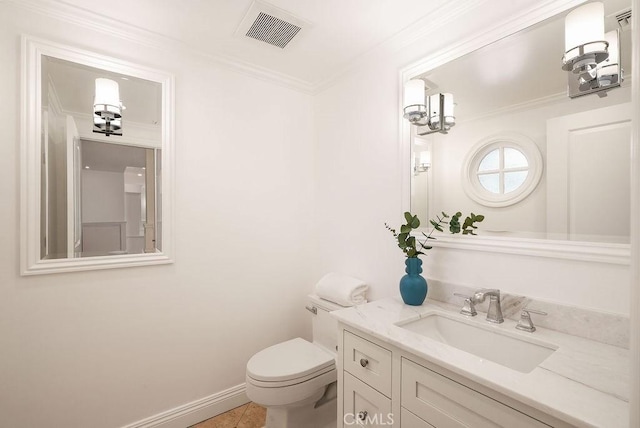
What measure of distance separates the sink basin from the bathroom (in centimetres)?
23

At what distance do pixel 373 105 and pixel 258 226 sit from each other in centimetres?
116

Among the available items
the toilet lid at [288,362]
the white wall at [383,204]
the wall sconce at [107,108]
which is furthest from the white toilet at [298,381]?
the wall sconce at [107,108]

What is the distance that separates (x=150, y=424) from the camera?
1766 mm

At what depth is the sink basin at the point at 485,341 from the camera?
111 centimetres

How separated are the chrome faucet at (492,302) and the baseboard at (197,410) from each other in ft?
5.49

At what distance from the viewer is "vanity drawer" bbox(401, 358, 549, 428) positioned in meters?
0.83

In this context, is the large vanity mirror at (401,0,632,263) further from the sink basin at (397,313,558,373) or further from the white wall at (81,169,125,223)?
the white wall at (81,169,125,223)

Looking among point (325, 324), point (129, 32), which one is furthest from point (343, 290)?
point (129, 32)

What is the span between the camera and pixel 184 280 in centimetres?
191

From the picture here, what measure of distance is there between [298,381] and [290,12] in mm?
1934

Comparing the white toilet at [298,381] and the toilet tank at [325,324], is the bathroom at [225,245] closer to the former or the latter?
the toilet tank at [325,324]

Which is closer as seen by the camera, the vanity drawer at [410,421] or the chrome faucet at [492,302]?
the vanity drawer at [410,421]

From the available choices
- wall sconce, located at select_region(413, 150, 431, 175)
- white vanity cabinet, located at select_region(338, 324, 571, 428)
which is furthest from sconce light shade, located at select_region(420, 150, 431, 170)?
white vanity cabinet, located at select_region(338, 324, 571, 428)

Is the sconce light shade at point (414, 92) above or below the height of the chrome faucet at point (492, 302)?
above
